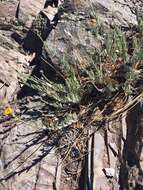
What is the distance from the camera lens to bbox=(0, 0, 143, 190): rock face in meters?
3.61

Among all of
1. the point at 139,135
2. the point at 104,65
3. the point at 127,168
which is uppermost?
the point at 104,65

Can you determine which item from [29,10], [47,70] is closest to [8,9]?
[29,10]

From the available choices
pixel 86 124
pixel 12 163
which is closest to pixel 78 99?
pixel 86 124

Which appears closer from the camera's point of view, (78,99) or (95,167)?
(95,167)

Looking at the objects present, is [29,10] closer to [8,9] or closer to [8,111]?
[8,9]

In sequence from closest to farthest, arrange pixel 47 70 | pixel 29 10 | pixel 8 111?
pixel 8 111 < pixel 47 70 < pixel 29 10

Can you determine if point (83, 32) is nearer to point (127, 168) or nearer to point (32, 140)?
point (32, 140)

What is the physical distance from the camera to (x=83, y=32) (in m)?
4.26

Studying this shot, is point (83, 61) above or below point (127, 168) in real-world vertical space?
above

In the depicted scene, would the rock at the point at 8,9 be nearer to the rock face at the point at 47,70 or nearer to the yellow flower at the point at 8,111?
the rock face at the point at 47,70

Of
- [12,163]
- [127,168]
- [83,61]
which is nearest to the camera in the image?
[127,168]

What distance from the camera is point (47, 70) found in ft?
13.9

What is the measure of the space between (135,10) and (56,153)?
1.54 meters

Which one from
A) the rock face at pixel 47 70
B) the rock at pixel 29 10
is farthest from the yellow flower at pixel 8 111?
the rock at pixel 29 10
